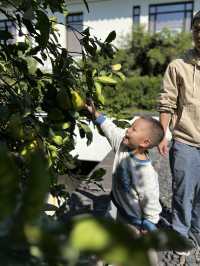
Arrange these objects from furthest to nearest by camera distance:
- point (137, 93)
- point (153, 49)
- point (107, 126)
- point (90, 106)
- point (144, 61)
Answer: point (144, 61) → point (153, 49) → point (137, 93) → point (107, 126) → point (90, 106)

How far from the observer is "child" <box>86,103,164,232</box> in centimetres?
203

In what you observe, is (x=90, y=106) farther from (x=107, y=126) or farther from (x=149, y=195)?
(x=149, y=195)

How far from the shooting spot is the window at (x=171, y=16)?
16.8 meters

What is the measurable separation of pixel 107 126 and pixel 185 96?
81cm

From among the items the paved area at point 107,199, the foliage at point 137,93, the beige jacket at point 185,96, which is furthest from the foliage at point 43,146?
the foliage at point 137,93

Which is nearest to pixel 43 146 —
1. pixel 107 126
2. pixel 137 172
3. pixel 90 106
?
pixel 90 106

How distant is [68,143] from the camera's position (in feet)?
4.62

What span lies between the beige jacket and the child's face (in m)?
0.61

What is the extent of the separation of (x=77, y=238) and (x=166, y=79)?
2.35 meters

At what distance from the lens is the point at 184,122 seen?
8.37ft

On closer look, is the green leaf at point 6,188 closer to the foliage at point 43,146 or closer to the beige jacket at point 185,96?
the foliage at point 43,146

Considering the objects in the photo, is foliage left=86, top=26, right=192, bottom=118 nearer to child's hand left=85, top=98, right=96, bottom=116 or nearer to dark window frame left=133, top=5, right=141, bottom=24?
dark window frame left=133, top=5, right=141, bottom=24

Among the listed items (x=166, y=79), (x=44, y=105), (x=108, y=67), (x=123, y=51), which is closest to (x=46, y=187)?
(x=44, y=105)

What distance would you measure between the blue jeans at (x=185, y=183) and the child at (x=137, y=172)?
55 cm
